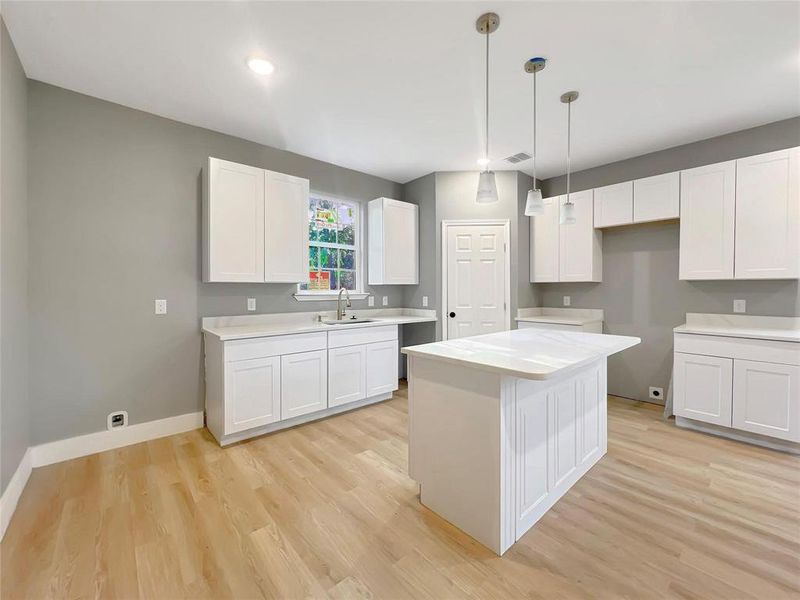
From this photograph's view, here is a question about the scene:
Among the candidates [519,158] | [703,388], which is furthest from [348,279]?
[703,388]

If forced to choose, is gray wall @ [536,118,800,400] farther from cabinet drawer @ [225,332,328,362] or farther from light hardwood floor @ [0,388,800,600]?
cabinet drawer @ [225,332,328,362]

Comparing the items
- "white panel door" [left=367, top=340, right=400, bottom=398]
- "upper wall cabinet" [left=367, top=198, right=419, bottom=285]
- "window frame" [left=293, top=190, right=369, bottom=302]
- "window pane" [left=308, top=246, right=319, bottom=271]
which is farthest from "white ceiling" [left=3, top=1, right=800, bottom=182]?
"white panel door" [left=367, top=340, right=400, bottom=398]

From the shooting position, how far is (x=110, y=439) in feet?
8.70

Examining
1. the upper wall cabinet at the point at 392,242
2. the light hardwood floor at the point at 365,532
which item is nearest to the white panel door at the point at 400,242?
the upper wall cabinet at the point at 392,242

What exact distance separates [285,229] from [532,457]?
2756mm

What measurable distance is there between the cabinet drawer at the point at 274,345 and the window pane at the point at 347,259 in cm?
124

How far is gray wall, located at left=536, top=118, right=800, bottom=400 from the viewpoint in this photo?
3.03 meters

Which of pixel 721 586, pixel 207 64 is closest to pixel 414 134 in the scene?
pixel 207 64

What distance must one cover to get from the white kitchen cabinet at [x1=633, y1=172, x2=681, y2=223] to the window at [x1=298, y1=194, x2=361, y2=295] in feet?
10.0

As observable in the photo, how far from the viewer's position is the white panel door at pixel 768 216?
272 centimetres

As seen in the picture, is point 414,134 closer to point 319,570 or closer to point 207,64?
point 207,64

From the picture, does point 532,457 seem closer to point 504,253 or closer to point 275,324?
point 275,324

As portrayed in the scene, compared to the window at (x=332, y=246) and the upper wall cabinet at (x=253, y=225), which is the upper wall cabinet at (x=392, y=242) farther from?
the upper wall cabinet at (x=253, y=225)

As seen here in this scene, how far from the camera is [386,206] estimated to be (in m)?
4.14
